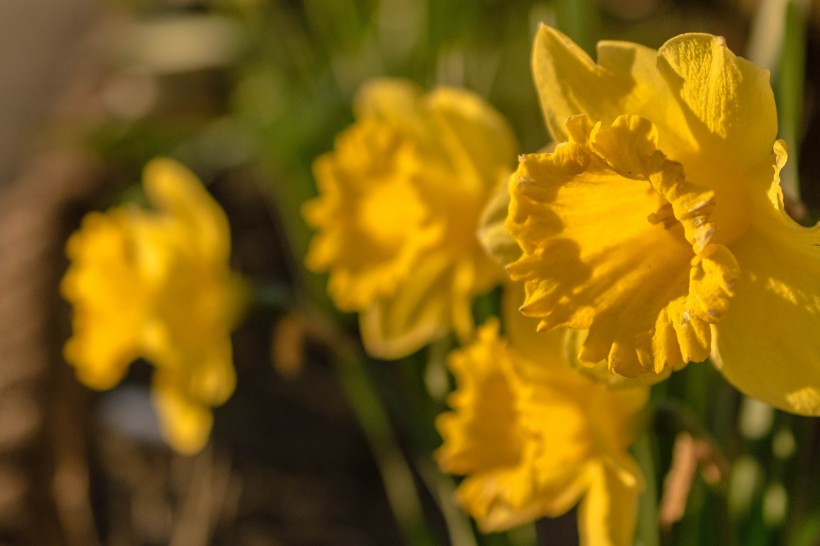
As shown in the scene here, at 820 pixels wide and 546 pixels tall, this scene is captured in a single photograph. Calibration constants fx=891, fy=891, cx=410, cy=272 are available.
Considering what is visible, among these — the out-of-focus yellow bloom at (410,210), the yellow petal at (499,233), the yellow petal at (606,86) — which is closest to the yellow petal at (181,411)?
the out-of-focus yellow bloom at (410,210)

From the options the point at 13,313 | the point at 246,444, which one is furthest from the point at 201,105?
the point at 246,444

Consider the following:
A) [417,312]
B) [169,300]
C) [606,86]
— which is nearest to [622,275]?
[606,86]

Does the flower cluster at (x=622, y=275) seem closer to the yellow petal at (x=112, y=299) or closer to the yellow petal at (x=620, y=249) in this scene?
the yellow petal at (x=620, y=249)

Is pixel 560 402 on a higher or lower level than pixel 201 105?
higher

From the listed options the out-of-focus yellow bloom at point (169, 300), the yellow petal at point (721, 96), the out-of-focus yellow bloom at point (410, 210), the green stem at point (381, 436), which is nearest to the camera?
the yellow petal at point (721, 96)

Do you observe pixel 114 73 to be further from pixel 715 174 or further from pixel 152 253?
pixel 715 174

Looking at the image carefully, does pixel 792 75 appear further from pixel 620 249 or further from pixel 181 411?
pixel 181 411
